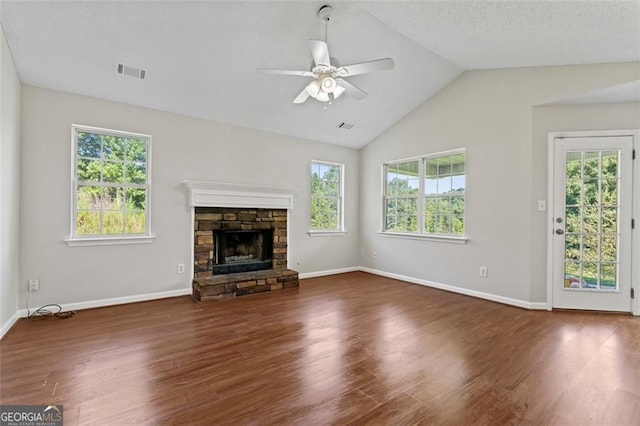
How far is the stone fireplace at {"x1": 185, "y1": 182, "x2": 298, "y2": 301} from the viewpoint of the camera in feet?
14.2

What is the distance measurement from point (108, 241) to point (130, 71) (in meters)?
2.06

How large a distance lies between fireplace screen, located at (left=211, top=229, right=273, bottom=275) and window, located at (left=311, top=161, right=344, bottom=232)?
0.98 m

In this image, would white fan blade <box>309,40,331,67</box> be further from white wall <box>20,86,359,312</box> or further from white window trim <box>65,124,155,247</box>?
white window trim <box>65,124,155,247</box>

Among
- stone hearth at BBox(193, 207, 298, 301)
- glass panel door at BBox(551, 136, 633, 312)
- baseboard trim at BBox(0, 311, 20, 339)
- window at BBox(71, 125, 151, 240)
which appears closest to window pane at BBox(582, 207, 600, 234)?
glass panel door at BBox(551, 136, 633, 312)

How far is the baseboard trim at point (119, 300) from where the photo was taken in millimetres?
3556

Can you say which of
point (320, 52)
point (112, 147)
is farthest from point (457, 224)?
point (112, 147)

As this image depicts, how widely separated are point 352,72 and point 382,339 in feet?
8.15

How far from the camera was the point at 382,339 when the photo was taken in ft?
9.32

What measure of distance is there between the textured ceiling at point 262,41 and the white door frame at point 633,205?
50 centimetres

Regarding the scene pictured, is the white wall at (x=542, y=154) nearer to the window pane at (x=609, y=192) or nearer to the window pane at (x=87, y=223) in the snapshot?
the window pane at (x=609, y=192)

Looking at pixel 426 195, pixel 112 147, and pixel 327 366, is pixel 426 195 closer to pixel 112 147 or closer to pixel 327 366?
pixel 327 366

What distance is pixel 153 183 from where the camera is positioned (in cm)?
411

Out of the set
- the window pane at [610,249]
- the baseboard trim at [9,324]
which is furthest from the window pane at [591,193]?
the baseboard trim at [9,324]

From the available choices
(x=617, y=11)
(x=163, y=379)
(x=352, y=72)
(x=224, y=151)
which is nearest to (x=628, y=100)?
(x=617, y=11)
